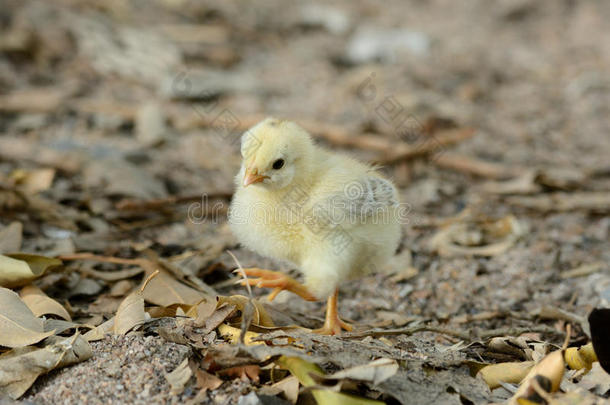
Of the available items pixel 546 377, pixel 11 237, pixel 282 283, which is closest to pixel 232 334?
pixel 282 283

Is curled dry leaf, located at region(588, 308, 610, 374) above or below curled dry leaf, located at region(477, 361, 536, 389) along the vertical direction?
above

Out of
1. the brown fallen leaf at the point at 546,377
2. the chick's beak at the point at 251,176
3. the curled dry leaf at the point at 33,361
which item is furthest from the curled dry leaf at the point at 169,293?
the brown fallen leaf at the point at 546,377

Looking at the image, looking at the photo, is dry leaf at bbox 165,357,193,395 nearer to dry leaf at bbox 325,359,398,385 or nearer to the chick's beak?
dry leaf at bbox 325,359,398,385

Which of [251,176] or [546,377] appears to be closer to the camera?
[546,377]

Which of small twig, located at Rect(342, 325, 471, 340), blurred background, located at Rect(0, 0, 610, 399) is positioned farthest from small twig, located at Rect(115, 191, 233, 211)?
small twig, located at Rect(342, 325, 471, 340)

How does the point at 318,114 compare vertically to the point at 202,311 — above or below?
above

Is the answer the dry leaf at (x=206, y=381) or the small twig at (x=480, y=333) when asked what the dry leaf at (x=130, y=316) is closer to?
the dry leaf at (x=206, y=381)

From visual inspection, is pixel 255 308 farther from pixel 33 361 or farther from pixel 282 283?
pixel 33 361
